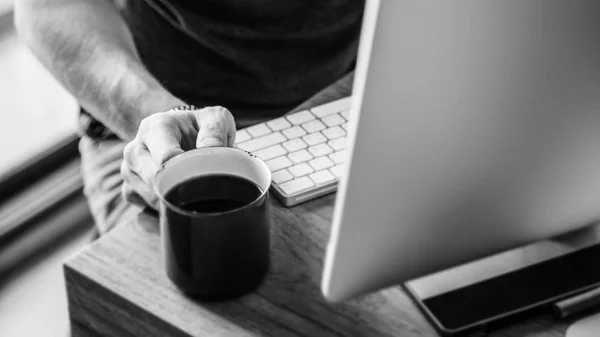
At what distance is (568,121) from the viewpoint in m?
0.55

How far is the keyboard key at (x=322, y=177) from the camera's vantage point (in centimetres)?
75

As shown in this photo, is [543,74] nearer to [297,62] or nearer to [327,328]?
[327,328]

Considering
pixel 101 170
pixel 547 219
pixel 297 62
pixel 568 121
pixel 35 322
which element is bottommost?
pixel 35 322

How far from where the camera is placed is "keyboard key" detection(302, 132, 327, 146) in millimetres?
820

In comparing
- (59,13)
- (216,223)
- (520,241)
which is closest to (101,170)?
(59,13)

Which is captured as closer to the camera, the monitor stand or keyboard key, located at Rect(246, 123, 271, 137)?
the monitor stand

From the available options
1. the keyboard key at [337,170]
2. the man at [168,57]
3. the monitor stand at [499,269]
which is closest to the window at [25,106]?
the man at [168,57]

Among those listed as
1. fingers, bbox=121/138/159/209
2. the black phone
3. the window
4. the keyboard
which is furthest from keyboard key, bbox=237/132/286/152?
the window

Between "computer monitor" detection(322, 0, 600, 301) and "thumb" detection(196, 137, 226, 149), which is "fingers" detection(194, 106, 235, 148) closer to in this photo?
"thumb" detection(196, 137, 226, 149)

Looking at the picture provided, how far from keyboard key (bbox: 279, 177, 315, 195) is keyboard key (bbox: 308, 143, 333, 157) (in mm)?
53

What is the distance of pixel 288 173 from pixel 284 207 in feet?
0.14

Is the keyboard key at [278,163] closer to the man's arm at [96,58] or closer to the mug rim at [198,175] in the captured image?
the mug rim at [198,175]

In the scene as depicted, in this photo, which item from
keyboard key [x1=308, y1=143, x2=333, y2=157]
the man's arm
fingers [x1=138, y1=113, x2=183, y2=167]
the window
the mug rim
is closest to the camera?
the mug rim

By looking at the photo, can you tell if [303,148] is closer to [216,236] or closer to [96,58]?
[216,236]
